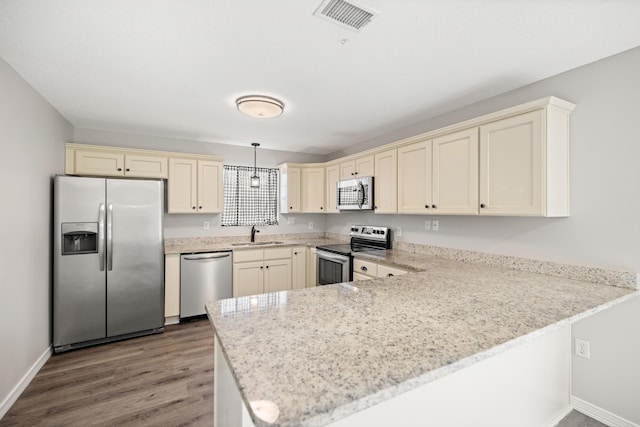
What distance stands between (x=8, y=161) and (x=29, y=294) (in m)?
1.11

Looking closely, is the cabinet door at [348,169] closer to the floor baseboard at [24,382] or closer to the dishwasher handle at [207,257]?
→ the dishwasher handle at [207,257]

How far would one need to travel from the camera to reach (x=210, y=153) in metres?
4.39

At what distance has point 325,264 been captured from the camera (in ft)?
12.4

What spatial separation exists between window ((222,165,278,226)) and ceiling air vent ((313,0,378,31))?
3.31 m

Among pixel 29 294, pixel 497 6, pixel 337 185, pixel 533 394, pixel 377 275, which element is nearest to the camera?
pixel 497 6

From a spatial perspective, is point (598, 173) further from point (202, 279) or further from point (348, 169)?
point (202, 279)

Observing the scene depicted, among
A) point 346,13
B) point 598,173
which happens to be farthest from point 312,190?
point 598,173

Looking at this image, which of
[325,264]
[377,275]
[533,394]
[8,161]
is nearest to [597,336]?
[533,394]

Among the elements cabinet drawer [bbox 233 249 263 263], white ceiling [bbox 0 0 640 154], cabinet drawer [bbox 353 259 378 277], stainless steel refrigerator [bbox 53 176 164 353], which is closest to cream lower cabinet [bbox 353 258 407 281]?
cabinet drawer [bbox 353 259 378 277]

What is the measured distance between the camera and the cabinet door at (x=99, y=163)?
133 inches

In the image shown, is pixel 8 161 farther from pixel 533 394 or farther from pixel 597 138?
pixel 597 138

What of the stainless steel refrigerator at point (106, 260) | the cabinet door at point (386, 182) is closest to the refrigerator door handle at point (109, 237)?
the stainless steel refrigerator at point (106, 260)

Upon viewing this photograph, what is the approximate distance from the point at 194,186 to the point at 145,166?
0.61 m

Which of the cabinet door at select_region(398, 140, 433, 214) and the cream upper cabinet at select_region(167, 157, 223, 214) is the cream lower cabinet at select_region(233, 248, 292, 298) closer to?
the cream upper cabinet at select_region(167, 157, 223, 214)
